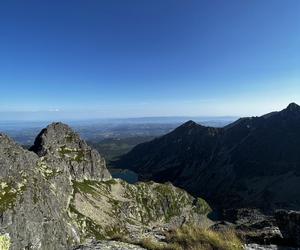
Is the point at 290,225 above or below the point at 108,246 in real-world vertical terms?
above

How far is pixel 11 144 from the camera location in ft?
567

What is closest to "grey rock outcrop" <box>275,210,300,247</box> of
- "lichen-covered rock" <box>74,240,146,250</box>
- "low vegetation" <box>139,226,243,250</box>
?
"low vegetation" <box>139,226,243,250</box>

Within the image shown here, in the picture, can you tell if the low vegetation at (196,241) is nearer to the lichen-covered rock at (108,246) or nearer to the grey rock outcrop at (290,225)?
the lichen-covered rock at (108,246)

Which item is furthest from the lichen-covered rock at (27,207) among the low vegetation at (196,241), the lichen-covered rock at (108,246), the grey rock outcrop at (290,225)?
the grey rock outcrop at (290,225)

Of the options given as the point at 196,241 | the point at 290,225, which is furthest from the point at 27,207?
the point at 290,225

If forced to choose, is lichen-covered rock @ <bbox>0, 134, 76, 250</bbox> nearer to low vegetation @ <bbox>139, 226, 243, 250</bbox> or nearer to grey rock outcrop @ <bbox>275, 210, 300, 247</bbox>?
low vegetation @ <bbox>139, 226, 243, 250</bbox>

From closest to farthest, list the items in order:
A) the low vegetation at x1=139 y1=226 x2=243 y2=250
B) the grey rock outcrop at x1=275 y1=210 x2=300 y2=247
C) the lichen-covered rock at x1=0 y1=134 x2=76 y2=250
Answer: the low vegetation at x1=139 y1=226 x2=243 y2=250 < the grey rock outcrop at x1=275 y1=210 x2=300 y2=247 < the lichen-covered rock at x1=0 y1=134 x2=76 y2=250

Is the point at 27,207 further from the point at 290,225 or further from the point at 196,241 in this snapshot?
the point at 290,225

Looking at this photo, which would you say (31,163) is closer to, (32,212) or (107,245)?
(32,212)

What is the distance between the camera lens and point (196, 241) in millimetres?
23359

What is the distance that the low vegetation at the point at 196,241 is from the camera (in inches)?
877

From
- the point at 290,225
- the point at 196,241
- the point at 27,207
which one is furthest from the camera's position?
the point at 27,207

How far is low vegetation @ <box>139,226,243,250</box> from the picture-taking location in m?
22.3

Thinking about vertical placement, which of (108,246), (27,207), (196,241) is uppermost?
(196,241)
